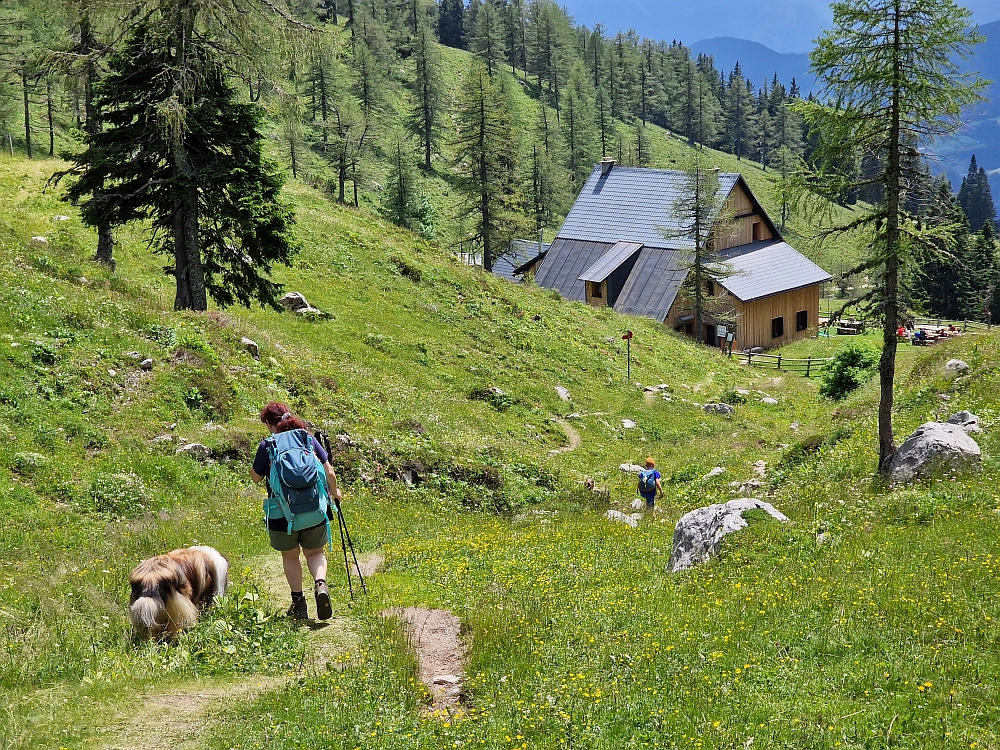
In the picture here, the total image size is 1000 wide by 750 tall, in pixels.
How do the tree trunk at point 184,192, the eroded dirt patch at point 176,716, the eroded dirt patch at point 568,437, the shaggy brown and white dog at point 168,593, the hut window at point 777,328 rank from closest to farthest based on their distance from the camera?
1. the eroded dirt patch at point 176,716
2. the shaggy brown and white dog at point 168,593
3. the tree trunk at point 184,192
4. the eroded dirt patch at point 568,437
5. the hut window at point 777,328

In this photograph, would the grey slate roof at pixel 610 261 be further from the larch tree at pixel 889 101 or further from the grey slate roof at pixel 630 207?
the larch tree at pixel 889 101

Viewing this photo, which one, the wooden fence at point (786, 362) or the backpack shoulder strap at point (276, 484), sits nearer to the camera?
the backpack shoulder strap at point (276, 484)

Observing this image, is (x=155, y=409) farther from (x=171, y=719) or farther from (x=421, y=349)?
(x=421, y=349)

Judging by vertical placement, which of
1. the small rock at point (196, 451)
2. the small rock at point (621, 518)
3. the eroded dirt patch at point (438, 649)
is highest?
the small rock at point (196, 451)

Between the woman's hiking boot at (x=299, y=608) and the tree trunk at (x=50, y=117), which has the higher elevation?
the tree trunk at (x=50, y=117)

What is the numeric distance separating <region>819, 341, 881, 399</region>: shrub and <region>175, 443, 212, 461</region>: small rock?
83.2ft

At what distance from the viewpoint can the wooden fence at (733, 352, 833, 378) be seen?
48.6 meters

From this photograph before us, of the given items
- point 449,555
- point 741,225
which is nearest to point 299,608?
point 449,555

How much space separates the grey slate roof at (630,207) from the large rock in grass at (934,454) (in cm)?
4629

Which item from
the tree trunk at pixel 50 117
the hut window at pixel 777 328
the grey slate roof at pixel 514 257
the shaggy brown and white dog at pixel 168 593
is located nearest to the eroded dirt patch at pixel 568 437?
the shaggy brown and white dog at pixel 168 593

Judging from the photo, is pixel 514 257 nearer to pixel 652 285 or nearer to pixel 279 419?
pixel 652 285

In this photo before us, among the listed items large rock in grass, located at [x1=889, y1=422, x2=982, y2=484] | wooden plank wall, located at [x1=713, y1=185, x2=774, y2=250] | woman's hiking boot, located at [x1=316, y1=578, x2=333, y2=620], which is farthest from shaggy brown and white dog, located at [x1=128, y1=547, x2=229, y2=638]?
wooden plank wall, located at [x1=713, y1=185, x2=774, y2=250]

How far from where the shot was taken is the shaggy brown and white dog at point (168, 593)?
27.5 feet

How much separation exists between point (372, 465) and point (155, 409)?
15.5 feet
